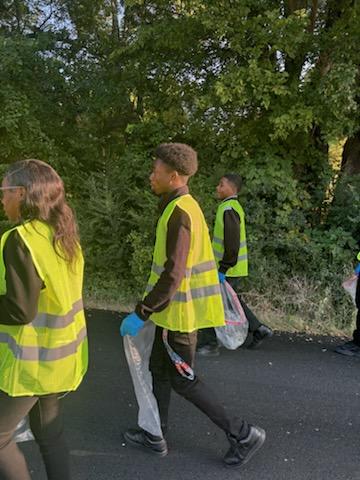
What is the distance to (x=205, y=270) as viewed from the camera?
2904 mm

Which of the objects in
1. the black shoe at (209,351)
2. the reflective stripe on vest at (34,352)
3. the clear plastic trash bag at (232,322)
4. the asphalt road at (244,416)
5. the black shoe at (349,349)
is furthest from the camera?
the black shoe at (349,349)

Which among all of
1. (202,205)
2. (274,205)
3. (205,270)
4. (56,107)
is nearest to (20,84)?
(56,107)

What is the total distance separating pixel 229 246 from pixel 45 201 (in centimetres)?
264

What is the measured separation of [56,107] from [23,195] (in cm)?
691

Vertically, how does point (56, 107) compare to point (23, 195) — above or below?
above

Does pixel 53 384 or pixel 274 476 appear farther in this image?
pixel 274 476

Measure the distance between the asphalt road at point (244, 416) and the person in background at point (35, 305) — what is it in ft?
3.03

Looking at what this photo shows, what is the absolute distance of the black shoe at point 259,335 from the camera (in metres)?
4.83

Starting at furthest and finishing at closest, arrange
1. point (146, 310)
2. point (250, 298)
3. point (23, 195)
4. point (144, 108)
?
point (144, 108) < point (250, 298) < point (146, 310) < point (23, 195)

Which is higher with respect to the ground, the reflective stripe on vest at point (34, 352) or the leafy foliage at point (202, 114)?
the leafy foliage at point (202, 114)

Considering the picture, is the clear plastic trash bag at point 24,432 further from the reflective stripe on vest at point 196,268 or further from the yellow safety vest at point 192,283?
the reflective stripe on vest at point 196,268

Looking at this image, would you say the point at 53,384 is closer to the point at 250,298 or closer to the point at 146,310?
the point at 146,310

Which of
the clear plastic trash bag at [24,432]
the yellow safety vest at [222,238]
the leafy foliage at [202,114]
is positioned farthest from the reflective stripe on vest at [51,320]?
the leafy foliage at [202,114]

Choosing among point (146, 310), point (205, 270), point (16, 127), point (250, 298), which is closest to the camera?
point (146, 310)
